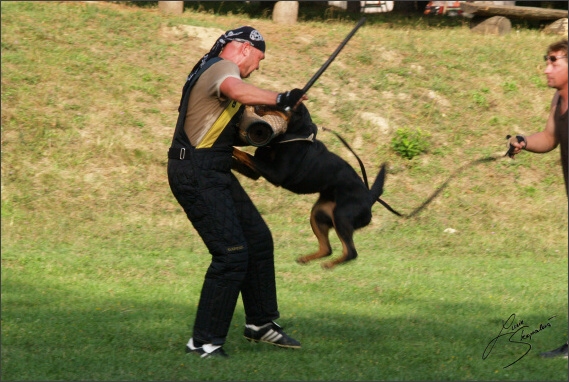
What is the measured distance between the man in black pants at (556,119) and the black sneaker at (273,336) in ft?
6.22

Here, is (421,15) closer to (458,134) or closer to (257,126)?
(458,134)

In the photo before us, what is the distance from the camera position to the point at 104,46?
13.5 meters

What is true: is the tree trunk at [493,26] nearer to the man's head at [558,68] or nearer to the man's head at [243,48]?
the man's head at [558,68]

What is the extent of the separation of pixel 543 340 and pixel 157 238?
5.07 meters

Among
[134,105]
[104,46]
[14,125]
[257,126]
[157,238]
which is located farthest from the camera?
[104,46]

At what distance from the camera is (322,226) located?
6.05m

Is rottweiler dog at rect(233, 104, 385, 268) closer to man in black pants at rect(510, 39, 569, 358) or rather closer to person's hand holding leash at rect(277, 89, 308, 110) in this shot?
person's hand holding leash at rect(277, 89, 308, 110)

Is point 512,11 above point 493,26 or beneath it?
above

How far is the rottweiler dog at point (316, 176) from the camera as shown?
18.8 ft

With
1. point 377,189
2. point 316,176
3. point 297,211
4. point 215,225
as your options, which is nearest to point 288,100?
point 316,176

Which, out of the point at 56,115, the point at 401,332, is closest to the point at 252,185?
the point at 56,115

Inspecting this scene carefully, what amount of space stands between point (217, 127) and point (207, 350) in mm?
1583
